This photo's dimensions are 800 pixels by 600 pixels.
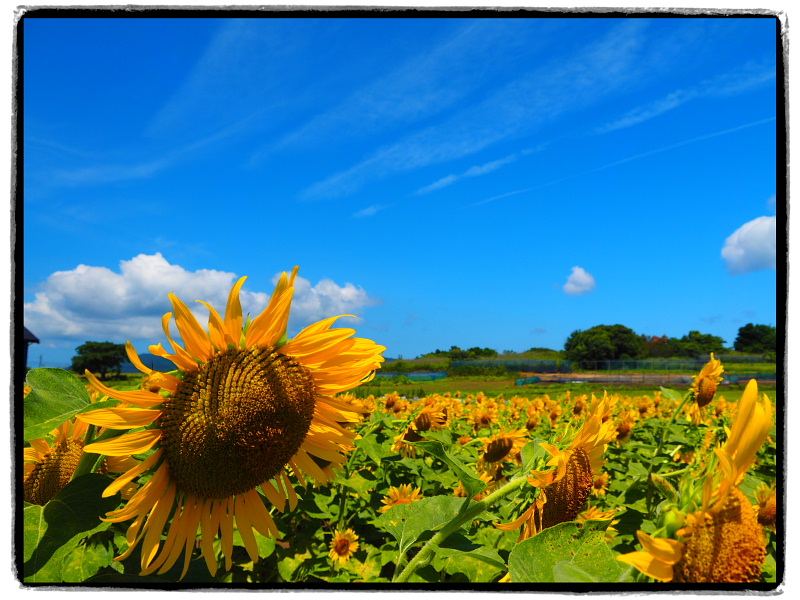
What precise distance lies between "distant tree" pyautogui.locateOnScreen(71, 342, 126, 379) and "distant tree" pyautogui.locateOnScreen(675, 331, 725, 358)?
8.76 ft

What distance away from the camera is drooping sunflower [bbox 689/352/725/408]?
2.91 metres

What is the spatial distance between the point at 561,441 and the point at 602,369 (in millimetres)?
4157

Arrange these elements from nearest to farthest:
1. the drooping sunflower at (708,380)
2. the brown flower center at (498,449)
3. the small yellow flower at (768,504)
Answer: the small yellow flower at (768,504), the brown flower center at (498,449), the drooping sunflower at (708,380)

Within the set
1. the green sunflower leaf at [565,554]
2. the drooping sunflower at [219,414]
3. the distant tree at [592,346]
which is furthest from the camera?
the distant tree at [592,346]

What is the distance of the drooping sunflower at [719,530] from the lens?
59 cm

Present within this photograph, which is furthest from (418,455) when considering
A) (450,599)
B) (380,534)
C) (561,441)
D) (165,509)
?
(165,509)

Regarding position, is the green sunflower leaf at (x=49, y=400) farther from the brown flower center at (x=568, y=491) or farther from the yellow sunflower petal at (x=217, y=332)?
the brown flower center at (x=568, y=491)

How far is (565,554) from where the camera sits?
741 millimetres

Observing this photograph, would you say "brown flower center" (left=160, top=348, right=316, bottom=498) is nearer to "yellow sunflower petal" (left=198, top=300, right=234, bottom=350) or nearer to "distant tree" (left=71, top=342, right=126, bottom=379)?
"yellow sunflower petal" (left=198, top=300, right=234, bottom=350)

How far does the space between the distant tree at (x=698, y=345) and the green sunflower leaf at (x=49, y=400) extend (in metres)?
2.81

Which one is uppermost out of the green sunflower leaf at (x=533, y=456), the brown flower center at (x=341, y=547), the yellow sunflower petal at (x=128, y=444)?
the yellow sunflower petal at (x=128, y=444)

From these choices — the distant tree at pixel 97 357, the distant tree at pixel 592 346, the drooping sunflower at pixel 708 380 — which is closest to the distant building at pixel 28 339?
the distant tree at pixel 97 357

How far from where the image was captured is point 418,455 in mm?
2570

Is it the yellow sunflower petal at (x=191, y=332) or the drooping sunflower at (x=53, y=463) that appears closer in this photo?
the yellow sunflower petal at (x=191, y=332)
